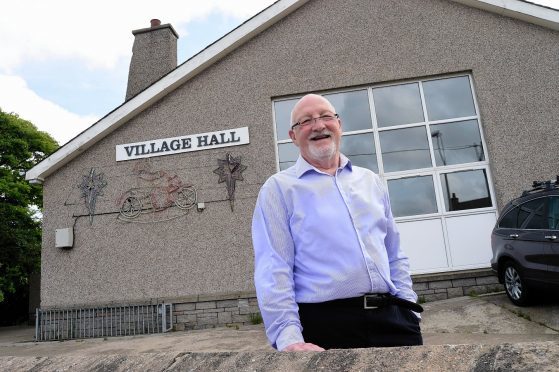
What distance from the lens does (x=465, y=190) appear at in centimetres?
779

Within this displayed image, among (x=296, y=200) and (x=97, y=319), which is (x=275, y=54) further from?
(x=296, y=200)

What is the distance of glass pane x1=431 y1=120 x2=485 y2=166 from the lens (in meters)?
7.87

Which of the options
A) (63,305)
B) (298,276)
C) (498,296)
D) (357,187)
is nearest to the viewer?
(298,276)

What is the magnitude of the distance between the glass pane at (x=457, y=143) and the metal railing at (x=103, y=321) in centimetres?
555

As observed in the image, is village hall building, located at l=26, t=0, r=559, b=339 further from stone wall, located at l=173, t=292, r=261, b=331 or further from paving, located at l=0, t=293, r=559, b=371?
paving, located at l=0, t=293, r=559, b=371

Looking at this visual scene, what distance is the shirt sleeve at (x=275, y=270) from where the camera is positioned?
171 cm

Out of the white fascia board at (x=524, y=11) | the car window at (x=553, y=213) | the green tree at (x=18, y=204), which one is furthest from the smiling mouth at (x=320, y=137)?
the green tree at (x=18, y=204)

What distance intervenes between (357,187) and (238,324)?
603 cm

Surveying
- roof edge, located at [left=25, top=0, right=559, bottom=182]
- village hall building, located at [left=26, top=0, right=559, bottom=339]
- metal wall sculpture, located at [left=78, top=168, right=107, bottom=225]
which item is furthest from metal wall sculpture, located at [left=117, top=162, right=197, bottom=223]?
roof edge, located at [left=25, top=0, right=559, bottom=182]

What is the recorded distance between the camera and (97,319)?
787 centimetres

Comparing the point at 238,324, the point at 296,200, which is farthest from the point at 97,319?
the point at 296,200

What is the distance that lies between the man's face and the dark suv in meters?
4.34

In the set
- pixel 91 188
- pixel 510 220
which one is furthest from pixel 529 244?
pixel 91 188

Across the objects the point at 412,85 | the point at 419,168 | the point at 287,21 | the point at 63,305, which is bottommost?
the point at 63,305
